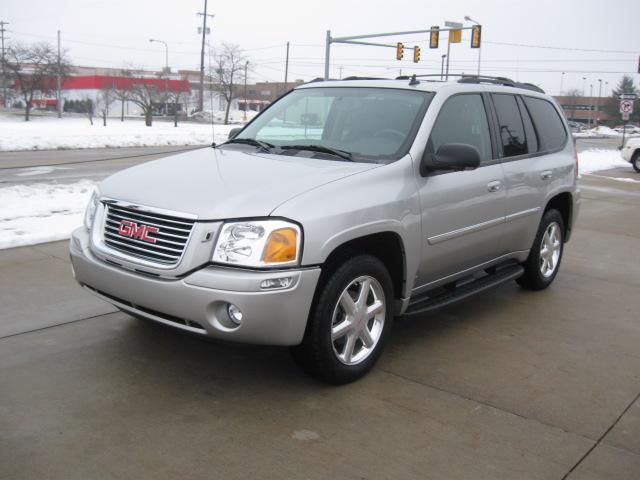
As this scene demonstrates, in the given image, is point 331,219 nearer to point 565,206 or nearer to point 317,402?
point 317,402

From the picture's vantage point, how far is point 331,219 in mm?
3660

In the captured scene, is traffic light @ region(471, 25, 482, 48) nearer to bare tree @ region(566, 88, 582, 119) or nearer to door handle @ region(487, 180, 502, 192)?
door handle @ region(487, 180, 502, 192)

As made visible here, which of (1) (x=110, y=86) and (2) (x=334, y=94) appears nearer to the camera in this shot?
(2) (x=334, y=94)

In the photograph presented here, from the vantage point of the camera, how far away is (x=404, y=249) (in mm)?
4215

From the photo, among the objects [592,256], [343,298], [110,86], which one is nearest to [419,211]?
[343,298]

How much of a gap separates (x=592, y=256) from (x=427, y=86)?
4162 mm

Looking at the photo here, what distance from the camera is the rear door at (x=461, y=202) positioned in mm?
4445

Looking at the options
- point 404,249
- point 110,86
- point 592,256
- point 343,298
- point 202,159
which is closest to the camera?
point 343,298

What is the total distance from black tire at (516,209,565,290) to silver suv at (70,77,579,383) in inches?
7.6

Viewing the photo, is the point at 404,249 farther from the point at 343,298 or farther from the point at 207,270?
the point at 207,270

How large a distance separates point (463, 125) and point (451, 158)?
2.54 feet

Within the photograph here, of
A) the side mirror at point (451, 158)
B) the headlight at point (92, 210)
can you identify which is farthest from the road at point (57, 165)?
the side mirror at point (451, 158)

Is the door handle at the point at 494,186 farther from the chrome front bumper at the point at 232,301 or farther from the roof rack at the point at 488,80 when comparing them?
the chrome front bumper at the point at 232,301

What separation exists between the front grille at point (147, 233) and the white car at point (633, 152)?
21.3 metres
